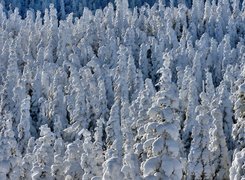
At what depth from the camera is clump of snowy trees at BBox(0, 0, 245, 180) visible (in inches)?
1387

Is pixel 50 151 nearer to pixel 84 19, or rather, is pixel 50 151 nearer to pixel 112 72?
pixel 112 72

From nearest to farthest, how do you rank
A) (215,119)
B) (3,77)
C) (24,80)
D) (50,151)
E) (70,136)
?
(50,151) → (215,119) → (70,136) → (24,80) → (3,77)

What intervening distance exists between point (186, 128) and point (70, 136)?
17.9 metres

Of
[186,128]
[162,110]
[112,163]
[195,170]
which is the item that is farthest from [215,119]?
[162,110]

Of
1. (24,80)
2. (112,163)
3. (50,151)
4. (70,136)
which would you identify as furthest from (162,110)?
(24,80)

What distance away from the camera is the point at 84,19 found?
189625mm

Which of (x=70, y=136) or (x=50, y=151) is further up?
(x=70, y=136)

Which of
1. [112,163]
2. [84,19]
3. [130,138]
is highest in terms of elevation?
[84,19]

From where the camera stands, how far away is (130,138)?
168 ft

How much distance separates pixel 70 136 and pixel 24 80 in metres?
39.6

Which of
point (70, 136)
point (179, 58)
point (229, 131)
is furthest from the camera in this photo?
point (179, 58)

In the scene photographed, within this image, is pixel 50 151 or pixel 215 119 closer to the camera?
pixel 50 151

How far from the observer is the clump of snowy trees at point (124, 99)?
116ft

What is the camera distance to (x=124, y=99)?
309 ft
